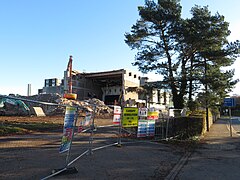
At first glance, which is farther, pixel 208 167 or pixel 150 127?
pixel 150 127

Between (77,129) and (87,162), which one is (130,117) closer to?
(77,129)

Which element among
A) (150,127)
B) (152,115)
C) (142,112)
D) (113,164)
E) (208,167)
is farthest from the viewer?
(152,115)

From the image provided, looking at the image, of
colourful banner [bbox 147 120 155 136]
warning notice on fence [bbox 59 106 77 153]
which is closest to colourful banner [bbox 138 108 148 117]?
colourful banner [bbox 147 120 155 136]

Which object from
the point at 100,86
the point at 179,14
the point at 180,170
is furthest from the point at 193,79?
the point at 100,86

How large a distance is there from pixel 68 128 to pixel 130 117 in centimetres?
518

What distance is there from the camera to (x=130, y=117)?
10602mm

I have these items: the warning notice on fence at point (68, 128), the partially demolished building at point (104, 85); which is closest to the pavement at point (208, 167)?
the warning notice on fence at point (68, 128)

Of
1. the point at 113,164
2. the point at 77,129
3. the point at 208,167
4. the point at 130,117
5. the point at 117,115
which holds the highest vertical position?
the point at 117,115

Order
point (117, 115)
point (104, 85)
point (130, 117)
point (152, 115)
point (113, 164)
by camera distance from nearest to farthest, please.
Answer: point (113, 164), point (117, 115), point (130, 117), point (152, 115), point (104, 85)

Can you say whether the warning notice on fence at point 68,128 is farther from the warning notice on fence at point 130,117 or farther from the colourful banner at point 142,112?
the colourful banner at point 142,112

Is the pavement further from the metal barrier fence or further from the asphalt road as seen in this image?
the metal barrier fence

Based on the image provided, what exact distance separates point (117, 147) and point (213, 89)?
10357 mm

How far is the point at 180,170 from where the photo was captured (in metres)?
7.36

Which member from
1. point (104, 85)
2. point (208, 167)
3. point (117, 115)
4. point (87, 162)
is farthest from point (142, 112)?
point (104, 85)
